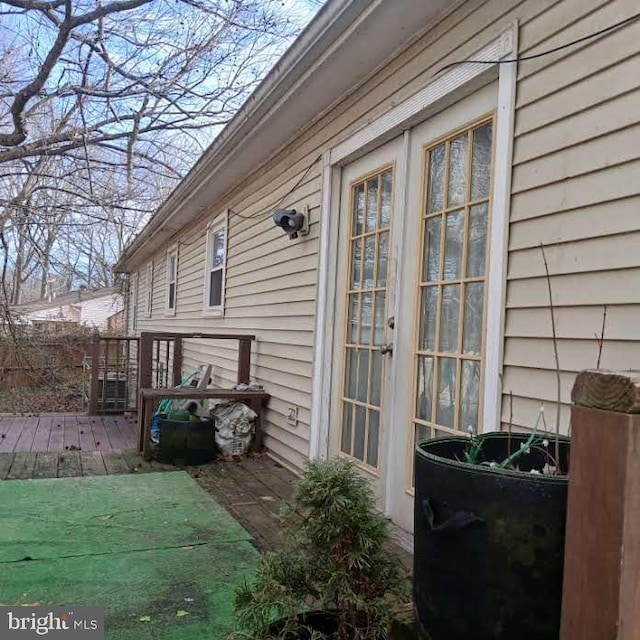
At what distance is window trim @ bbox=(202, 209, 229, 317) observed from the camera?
6777mm

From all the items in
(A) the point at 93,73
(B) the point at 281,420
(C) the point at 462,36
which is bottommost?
(B) the point at 281,420

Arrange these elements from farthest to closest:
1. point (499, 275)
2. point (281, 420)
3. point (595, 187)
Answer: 1. point (281, 420)
2. point (499, 275)
3. point (595, 187)

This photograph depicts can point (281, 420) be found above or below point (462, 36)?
below

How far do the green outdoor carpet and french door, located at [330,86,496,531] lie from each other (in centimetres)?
97

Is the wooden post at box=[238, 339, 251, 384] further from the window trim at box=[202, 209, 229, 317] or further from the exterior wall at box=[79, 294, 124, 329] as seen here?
the exterior wall at box=[79, 294, 124, 329]

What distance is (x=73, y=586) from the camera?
2361 mm

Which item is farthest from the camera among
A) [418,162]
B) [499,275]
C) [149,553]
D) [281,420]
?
[281,420]

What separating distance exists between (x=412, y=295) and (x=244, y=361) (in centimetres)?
265

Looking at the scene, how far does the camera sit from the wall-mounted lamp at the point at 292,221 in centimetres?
448

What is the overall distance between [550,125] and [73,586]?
2594 millimetres

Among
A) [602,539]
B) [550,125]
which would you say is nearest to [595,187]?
[550,125]

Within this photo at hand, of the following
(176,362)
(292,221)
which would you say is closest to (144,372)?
(176,362)

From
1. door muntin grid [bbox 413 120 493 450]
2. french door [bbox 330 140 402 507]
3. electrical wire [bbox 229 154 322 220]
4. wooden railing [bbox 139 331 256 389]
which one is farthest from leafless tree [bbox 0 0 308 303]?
door muntin grid [bbox 413 120 493 450]

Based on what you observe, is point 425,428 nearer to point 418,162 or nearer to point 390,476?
point 390,476
